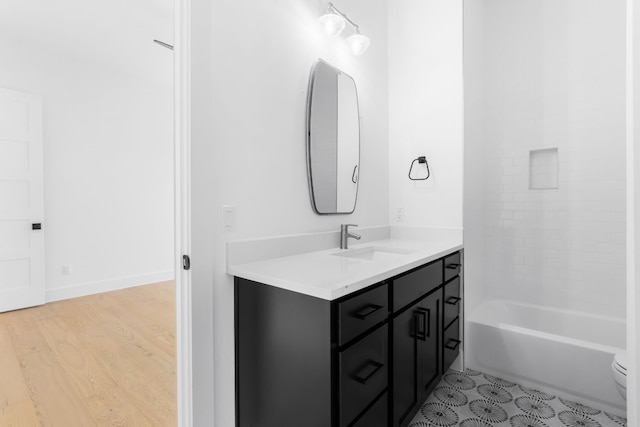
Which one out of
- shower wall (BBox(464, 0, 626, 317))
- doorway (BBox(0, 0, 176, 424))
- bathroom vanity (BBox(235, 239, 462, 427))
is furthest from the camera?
doorway (BBox(0, 0, 176, 424))

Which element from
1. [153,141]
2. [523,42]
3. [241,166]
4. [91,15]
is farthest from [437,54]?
[153,141]

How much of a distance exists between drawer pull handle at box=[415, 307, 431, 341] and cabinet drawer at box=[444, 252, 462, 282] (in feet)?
1.21

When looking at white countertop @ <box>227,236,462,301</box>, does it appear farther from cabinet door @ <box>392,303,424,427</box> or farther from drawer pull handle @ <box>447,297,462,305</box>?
drawer pull handle @ <box>447,297,462,305</box>

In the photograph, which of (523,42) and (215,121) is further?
(523,42)

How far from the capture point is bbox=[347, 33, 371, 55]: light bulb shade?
206 cm

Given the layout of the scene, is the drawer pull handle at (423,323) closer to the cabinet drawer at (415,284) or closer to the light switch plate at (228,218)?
the cabinet drawer at (415,284)

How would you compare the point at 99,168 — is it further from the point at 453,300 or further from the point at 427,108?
the point at 453,300

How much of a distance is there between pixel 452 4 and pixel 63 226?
4.39 metres

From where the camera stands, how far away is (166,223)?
183 inches

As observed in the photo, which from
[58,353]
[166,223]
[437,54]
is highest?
[437,54]

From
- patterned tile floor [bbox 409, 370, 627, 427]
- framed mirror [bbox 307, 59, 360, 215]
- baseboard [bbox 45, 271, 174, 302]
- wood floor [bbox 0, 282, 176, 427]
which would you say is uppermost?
framed mirror [bbox 307, 59, 360, 215]

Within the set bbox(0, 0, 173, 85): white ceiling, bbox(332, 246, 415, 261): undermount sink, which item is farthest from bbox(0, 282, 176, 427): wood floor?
bbox(0, 0, 173, 85): white ceiling

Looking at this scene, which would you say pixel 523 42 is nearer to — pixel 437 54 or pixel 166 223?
pixel 437 54

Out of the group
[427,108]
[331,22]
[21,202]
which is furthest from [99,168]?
[427,108]
